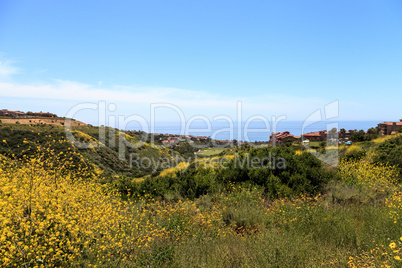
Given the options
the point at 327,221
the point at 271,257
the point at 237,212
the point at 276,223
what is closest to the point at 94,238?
the point at 271,257

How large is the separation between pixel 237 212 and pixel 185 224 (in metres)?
1.21

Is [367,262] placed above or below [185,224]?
above

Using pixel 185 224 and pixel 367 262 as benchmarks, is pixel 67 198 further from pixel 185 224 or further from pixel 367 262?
pixel 367 262

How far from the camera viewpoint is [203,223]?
4793 millimetres

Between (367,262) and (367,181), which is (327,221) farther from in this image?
(367,181)

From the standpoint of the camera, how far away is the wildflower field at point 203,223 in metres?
3.07

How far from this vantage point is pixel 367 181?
7.79m

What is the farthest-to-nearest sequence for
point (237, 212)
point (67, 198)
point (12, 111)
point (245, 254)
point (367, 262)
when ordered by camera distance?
point (12, 111), point (237, 212), point (67, 198), point (245, 254), point (367, 262)

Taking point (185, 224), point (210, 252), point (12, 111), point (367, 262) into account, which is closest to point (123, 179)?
point (185, 224)

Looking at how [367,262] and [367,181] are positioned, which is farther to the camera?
[367,181]

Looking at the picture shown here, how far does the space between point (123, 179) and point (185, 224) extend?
4.47 meters

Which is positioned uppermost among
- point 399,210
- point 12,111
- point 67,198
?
point 12,111

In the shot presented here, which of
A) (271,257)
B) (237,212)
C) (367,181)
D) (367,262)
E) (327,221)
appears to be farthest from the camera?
(367,181)

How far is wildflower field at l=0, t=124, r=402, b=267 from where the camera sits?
307 cm
